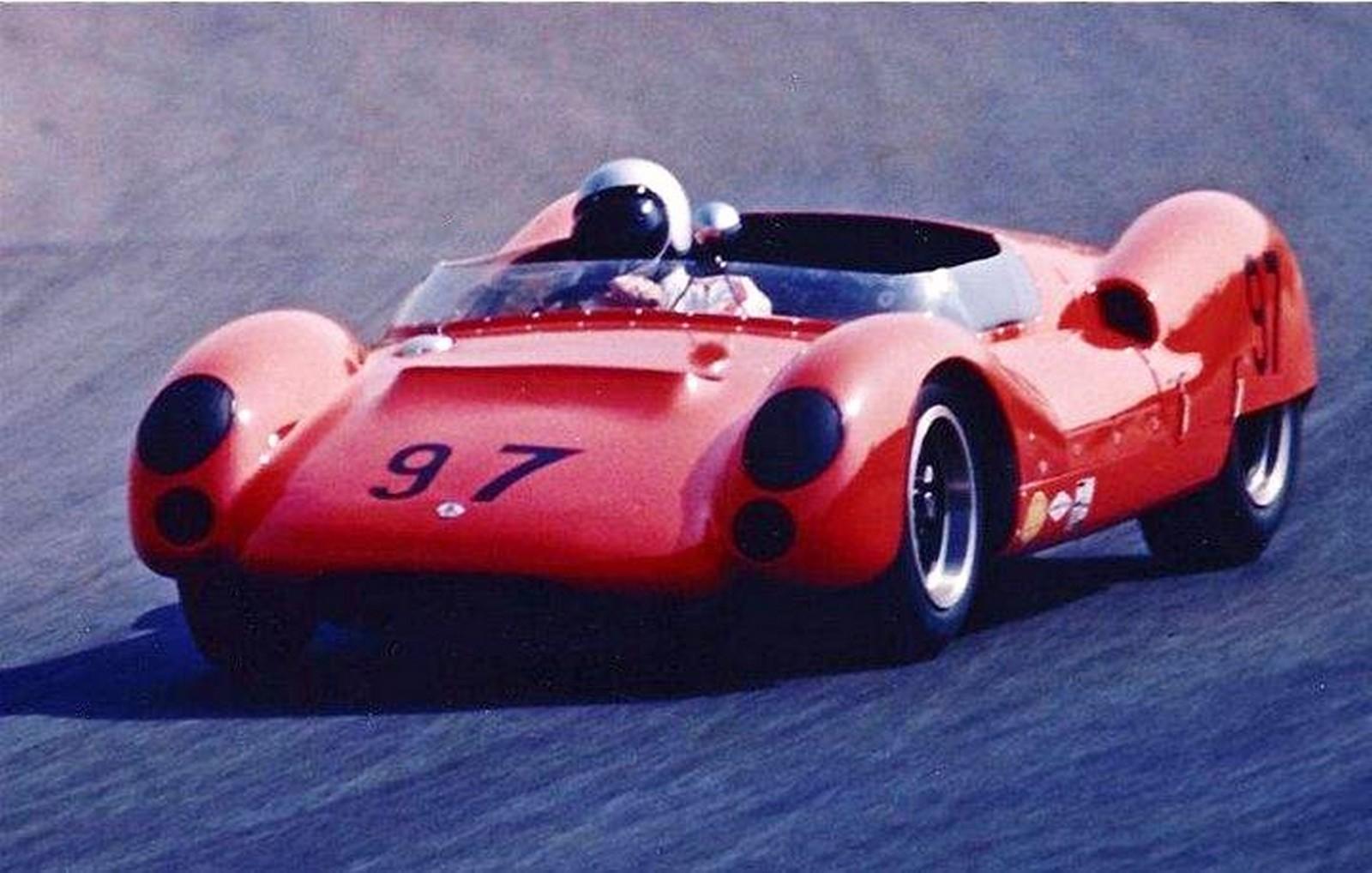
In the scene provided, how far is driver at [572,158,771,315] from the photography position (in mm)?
8352

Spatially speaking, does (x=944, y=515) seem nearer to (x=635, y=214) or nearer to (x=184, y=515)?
(x=635, y=214)

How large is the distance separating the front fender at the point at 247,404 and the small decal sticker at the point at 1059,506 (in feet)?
4.89

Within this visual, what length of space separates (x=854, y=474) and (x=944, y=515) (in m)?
0.58

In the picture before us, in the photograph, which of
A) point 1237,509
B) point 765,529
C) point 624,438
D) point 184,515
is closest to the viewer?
point 765,529

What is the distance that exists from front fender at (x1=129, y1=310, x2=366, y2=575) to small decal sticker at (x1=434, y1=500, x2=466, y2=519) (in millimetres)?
465

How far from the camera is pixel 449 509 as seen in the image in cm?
725

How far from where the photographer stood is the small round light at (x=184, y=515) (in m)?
7.55

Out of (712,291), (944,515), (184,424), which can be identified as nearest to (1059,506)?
(944,515)

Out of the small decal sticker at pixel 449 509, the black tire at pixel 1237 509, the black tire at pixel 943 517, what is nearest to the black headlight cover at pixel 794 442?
the black tire at pixel 943 517

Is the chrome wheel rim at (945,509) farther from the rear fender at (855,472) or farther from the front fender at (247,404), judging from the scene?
the front fender at (247,404)

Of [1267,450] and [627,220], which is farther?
[1267,450]

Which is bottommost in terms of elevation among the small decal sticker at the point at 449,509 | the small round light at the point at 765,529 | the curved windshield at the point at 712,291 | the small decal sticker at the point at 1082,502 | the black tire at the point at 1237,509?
the black tire at the point at 1237,509

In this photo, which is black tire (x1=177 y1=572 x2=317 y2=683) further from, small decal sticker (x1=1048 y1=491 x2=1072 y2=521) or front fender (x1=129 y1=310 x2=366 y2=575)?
small decal sticker (x1=1048 y1=491 x2=1072 y2=521)

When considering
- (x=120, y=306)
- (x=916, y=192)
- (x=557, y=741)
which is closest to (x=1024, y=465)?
(x=557, y=741)
